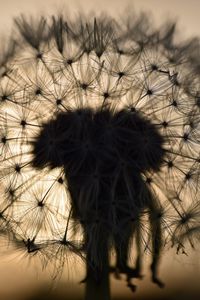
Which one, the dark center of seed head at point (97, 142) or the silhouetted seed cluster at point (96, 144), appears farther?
the dark center of seed head at point (97, 142)

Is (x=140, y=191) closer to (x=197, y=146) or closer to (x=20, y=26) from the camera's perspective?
(x=197, y=146)

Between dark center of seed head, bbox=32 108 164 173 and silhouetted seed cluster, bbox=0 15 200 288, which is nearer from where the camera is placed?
silhouetted seed cluster, bbox=0 15 200 288

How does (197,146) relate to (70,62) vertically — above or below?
below

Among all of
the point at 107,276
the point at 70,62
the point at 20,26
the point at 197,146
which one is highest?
the point at 20,26

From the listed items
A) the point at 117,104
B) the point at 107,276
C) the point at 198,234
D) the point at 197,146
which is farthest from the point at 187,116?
the point at 107,276

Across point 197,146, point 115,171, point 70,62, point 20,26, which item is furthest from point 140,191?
point 20,26

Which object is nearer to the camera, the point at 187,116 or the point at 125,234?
the point at 125,234

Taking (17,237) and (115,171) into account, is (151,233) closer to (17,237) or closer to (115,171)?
(115,171)
